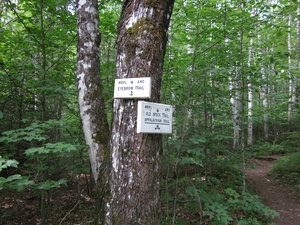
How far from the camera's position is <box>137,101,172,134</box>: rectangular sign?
5.59 feet

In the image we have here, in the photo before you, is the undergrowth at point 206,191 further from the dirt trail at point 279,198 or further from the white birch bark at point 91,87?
the white birch bark at point 91,87

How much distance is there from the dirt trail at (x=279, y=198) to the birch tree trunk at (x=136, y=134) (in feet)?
11.8

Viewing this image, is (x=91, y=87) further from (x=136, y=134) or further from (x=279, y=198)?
(x=279, y=198)

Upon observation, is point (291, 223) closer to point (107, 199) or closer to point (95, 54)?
point (107, 199)

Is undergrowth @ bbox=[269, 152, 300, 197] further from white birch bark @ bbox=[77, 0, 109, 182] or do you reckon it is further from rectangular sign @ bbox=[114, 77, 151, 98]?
rectangular sign @ bbox=[114, 77, 151, 98]

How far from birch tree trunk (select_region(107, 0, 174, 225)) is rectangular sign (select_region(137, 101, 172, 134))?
0.24 ft

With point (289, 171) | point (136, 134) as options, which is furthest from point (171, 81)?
point (289, 171)

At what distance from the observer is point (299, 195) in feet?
21.1

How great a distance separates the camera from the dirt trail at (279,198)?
4.94m

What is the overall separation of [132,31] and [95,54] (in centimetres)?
108

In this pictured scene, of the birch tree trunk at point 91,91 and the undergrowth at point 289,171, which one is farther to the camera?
the undergrowth at point 289,171

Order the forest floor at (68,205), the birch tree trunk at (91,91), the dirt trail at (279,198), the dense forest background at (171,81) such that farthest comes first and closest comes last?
1. the dirt trail at (279,198)
2. the forest floor at (68,205)
3. the dense forest background at (171,81)
4. the birch tree trunk at (91,91)

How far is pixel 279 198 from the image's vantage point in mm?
6367

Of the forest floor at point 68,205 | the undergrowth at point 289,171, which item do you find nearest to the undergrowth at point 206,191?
the forest floor at point 68,205
